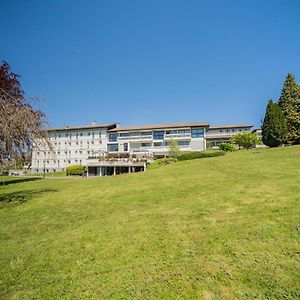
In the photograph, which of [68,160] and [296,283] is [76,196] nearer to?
[296,283]

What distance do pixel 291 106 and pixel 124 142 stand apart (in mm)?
37803

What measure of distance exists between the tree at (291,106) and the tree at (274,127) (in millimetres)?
7123

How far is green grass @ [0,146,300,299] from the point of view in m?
5.64

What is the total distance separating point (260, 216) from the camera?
8766mm

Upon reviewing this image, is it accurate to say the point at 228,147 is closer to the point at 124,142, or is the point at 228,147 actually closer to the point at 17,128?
the point at 124,142

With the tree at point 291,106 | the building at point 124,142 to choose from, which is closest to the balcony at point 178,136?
the building at point 124,142

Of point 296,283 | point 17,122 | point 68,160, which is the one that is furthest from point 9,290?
point 68,160

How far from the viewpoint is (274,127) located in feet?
122

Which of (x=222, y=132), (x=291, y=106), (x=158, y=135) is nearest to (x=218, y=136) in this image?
(x=222, y=132)

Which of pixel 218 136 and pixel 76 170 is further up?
pixel 218 136

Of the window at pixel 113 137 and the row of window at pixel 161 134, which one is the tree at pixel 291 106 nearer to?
the row of window at pixel 161 134

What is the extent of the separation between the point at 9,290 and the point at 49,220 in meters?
5.21

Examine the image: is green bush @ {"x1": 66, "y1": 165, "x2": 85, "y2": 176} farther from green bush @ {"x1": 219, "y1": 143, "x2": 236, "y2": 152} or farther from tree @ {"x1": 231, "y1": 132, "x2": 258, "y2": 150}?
tree @ {"x1": 231, "y1": 132, "x2": 258, "y2": 150}

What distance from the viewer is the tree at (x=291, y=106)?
43906 millimetres
